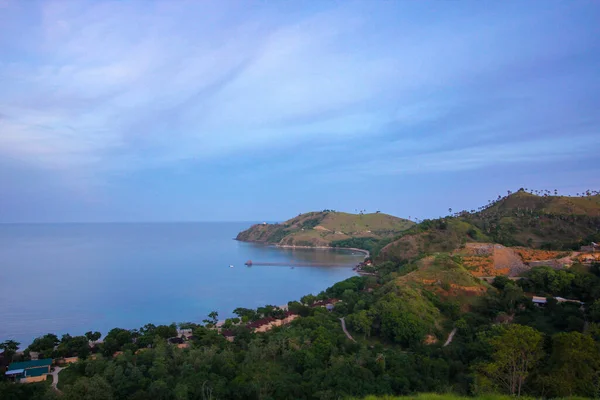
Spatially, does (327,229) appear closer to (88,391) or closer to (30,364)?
(30,364)

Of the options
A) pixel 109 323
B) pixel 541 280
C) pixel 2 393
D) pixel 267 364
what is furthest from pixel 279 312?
pixel 541 280

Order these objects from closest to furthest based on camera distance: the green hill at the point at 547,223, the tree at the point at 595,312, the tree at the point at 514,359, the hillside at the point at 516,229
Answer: the tree at the point at 514,359, the tree at the point at 595,312, the green hill at the point at 547,223, the hillside at the point at 516,229

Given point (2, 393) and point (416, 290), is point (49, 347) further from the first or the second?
point (416, 290)

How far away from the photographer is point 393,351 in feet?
67.3

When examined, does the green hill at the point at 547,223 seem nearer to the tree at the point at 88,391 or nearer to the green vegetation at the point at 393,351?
the green vegetation at the point at 393,351

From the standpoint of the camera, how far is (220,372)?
1739 cm

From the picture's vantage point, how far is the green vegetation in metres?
14.6

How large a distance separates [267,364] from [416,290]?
49.4ft

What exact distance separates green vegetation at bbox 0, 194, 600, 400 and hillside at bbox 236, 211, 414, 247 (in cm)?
7876

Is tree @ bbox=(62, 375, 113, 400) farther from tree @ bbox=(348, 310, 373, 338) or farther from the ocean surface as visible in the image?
the ocean surface

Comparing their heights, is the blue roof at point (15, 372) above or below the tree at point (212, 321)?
above

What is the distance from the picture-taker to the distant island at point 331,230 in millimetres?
111887

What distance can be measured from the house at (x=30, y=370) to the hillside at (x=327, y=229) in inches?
3620

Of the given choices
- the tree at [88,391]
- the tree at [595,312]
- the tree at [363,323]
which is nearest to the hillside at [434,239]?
the tree at [595,312]
